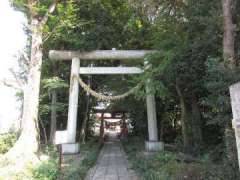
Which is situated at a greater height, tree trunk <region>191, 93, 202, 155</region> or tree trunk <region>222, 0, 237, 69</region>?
tree trunk <region>222, 0, 237, 69</region>

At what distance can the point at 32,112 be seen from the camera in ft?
34.6

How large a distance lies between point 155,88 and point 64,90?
7469 mm

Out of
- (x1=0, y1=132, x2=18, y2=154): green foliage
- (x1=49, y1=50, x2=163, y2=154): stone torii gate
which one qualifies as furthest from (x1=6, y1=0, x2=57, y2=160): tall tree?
(x1=0, y1=132, x2=18, y2=154): green foliage

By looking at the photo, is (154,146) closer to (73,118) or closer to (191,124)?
(191,124)

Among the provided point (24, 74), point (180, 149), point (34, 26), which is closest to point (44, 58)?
point (24, 74)

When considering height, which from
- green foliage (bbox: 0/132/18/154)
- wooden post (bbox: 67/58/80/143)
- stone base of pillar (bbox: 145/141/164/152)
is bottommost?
stone base of pillar (bbox: 145/141/164/152)

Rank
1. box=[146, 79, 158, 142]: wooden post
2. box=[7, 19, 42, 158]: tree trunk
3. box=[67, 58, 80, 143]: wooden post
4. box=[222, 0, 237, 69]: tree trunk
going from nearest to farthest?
box=[222, 0, 237, 69]: tree trunk → box=[7, 19, 42, 158]: tree trunk → box=[67, 58, 80, 143]: wooden post → box=[146, 79, 158, 142]: wooden post

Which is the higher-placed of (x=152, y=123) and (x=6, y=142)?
(x=152, y=123)

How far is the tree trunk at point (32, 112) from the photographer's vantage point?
993cm

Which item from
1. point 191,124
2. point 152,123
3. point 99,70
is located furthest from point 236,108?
point 99,70

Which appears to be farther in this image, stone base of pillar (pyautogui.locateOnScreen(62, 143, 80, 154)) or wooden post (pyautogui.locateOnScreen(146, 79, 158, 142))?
wooden post (pyautogui.locateOnScreen(146, 79, 158, 142))

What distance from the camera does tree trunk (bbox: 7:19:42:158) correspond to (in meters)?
9.93

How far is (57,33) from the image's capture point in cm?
1222

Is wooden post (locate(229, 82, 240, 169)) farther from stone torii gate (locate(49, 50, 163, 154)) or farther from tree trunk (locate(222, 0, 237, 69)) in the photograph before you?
stone torii gate (locate(49, 50, 163, 154))
